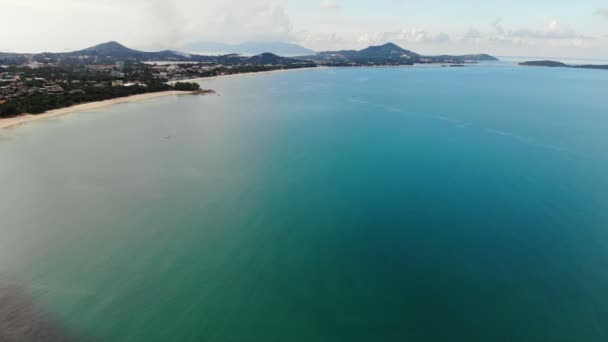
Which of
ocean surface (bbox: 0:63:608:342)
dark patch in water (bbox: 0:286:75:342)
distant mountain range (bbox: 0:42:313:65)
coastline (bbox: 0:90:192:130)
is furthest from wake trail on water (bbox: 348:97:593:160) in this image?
distant mountain range (bbox: 0:42:313:65)

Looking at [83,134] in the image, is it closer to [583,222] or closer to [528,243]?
[528,243]

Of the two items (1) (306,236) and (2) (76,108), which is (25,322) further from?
(2) (76,108)

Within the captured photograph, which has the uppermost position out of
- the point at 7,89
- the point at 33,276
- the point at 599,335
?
the point at 7,89

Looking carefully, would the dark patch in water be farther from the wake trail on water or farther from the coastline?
the wake trail on water

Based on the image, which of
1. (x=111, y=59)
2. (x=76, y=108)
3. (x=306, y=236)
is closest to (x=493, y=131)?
(x=306, y=236)

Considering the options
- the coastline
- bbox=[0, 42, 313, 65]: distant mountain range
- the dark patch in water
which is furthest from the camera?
bbox=[0, 42, 313, 65]: distant mountain range

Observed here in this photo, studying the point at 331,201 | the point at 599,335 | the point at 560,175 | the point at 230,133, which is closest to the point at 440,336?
the point at 599,335
